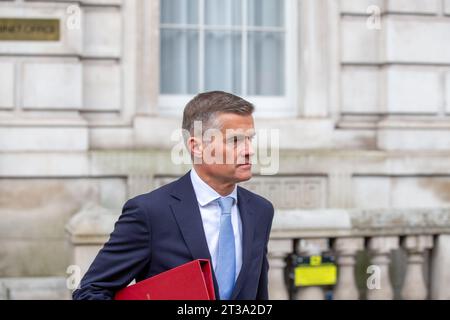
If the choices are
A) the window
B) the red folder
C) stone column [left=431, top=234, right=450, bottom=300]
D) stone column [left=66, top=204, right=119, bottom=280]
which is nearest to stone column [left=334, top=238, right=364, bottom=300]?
stone column [left=431, top=234, right=450, bottom=300]

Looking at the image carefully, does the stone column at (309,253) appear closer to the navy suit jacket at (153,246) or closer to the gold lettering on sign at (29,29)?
the navy suit jacket at (153,246)

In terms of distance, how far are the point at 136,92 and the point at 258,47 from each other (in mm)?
1585

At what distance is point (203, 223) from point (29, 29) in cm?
565

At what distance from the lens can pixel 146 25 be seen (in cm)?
839

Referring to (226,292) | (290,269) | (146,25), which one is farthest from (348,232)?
(146,25)

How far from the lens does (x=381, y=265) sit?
5.64 metres

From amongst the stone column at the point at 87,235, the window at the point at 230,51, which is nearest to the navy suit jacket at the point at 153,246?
the stone column at the point at 87,235

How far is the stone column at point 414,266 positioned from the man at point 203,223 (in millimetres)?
3049

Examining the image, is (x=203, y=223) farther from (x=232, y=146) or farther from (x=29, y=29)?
(x=29, y=29)

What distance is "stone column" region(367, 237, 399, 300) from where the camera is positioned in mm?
5594

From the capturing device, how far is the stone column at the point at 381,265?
5.59 meters

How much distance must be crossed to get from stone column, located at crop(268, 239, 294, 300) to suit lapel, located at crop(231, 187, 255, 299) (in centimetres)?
239

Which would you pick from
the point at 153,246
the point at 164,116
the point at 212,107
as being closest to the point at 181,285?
the point at 153,246

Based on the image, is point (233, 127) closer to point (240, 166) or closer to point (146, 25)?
point (240, 166)
